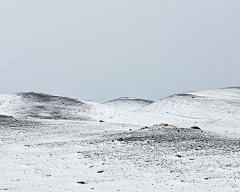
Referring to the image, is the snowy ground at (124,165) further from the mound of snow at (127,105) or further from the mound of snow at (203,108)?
the mound of snow at (127,105)

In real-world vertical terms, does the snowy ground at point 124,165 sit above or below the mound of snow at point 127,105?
below

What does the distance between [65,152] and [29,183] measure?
3330mm

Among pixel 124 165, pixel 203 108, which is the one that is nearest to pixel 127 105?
pixel 203 108

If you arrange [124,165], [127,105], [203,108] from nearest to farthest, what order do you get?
[124,165] < [203,108] < [127,105]

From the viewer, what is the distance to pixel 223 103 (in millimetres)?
31469

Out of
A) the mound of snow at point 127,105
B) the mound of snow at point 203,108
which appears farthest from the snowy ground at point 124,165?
the mound of snow at point 127,105

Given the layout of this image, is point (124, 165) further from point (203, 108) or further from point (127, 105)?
point (127, 105)

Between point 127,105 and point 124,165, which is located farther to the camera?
point 127,105

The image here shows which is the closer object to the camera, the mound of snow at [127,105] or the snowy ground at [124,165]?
the snowy ground at [124,165]

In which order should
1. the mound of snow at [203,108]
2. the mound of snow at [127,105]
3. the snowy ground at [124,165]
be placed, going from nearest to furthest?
1. the snowy ground at [124,165]
2. the mound of snow at [203,108]
3. the mound of snow at [127,105]

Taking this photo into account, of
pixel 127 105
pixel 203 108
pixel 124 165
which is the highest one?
pixel 127 105

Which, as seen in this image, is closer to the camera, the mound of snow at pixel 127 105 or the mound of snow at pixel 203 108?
the mound of snow at pixel 203 108

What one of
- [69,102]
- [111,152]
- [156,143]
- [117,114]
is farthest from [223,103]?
[111,152]

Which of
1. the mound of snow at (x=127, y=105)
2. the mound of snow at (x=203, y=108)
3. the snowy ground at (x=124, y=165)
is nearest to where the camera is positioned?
the snowy ground at (x=124, y=165)
